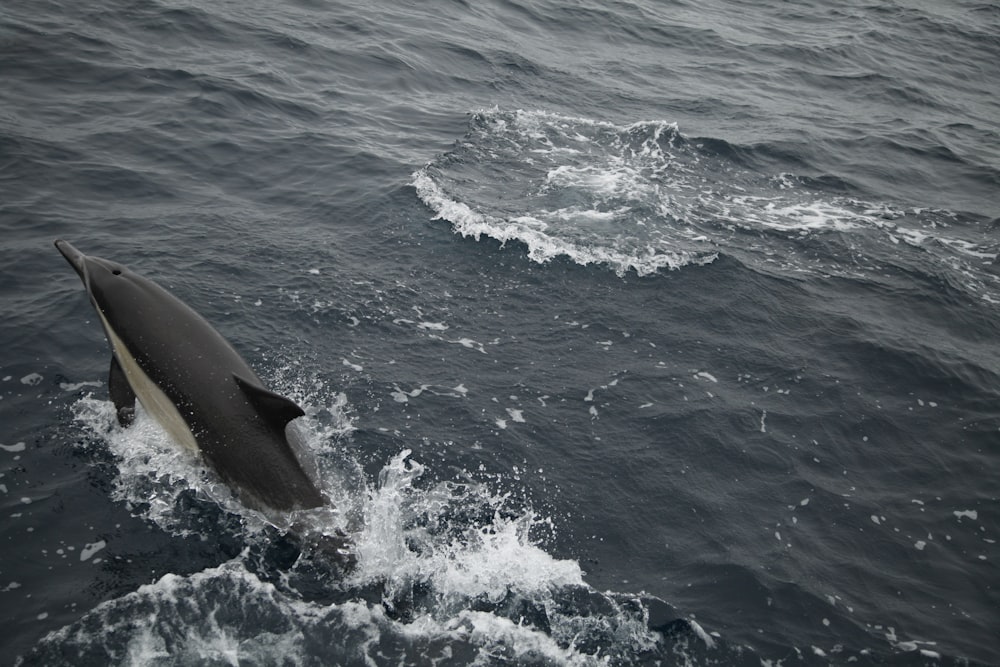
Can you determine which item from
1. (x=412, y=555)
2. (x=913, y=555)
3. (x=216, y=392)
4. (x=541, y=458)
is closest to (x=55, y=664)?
(x=216, y=392)

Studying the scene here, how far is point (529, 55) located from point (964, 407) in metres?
22.1

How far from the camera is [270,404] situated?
10.9 metres

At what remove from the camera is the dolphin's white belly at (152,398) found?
1159 cm

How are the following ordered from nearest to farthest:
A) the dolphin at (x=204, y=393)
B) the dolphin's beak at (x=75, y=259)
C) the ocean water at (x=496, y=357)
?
1. the ocean water at (x=496, y=357)
2. the dolphin at (x=204, y=393)
3. the dolphin's beak at (x=75, y=259)

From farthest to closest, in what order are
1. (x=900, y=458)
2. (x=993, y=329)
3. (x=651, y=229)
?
(x=651, y=229) → (x=993, y=329) → (x=900, y=458)

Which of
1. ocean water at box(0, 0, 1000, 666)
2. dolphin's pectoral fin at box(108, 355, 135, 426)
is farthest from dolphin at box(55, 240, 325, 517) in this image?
ocean water at box(0, 0, 1000, 666)

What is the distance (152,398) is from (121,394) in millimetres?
917

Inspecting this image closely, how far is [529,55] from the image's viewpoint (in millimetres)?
32125

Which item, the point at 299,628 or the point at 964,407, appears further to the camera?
the point at 964,407

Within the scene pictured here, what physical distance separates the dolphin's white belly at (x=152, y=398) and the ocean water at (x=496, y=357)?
493 mm

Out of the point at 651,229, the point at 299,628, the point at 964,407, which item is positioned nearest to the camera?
the point at 299,628

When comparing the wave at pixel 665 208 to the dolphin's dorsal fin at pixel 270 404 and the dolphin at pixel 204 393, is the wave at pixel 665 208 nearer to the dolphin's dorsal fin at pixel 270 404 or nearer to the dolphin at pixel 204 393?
the dolphin at pixel 204 393

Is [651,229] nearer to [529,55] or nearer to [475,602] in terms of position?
[475,602]

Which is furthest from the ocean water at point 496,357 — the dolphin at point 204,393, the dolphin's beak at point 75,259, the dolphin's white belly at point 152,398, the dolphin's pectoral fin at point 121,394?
the dolphin's beak at point 75,259
